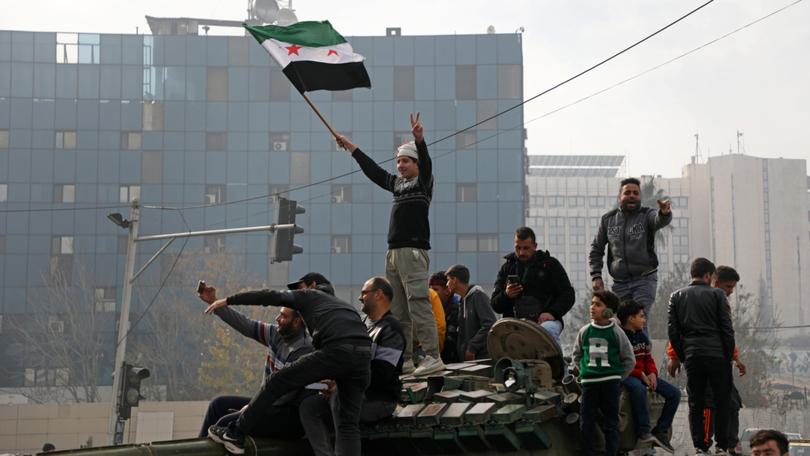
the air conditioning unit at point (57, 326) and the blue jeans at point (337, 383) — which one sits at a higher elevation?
the blue jeans at point (337, 383)

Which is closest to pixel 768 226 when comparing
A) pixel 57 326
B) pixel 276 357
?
pixel 57 326

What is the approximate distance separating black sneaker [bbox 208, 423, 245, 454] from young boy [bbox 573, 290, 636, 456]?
2842 mm

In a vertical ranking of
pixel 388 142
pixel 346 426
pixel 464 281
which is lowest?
pixel 346 426

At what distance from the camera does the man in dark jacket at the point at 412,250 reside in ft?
39.9

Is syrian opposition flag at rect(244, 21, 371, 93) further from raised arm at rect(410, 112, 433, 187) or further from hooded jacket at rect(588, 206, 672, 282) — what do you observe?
hooded jacket at rect(588, 206, 672, 282)

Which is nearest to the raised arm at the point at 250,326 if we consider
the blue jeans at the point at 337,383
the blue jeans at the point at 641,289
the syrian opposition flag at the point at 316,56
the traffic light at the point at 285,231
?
the blue jeans at the point at 337,383

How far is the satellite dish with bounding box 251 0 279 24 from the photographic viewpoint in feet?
267

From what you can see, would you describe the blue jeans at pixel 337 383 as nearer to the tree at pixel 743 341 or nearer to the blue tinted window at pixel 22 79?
the tree at pixel 743 341

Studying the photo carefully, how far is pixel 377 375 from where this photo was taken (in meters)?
10.4

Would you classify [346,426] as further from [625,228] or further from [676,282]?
[676,282]

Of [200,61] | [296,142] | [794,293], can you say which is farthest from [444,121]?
[794,293]

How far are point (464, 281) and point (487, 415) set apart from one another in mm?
3599

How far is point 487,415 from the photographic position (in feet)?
34.0

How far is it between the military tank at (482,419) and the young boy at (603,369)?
142mm
